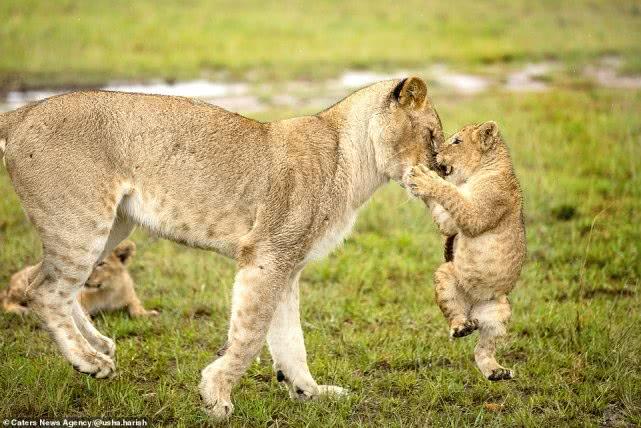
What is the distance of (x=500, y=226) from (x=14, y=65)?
11.1 metres

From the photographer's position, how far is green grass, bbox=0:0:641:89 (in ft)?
48.2

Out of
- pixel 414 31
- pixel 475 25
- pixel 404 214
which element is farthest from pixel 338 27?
pixel 404 214

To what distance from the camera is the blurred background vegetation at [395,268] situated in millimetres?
4977

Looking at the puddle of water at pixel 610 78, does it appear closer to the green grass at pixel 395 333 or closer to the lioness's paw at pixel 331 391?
the green grass at pixel 395 333

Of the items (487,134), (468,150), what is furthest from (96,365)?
(487,134)

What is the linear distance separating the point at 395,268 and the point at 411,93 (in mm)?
2525

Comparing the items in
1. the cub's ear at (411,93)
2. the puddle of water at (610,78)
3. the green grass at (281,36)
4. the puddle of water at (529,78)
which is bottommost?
the green grass at (281,36)

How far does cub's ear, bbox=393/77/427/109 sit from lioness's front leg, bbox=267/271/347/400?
3.68 ft

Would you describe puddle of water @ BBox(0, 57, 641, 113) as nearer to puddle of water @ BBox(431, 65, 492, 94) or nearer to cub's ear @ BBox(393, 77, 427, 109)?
puddle of water @ BBox(431, 65, 492, 94)

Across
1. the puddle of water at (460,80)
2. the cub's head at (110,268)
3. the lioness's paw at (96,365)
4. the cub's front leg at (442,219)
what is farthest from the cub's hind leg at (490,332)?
the puddle of water at (460,80)

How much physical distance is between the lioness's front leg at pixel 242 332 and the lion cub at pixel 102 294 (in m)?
1.87

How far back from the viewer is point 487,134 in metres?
5.17

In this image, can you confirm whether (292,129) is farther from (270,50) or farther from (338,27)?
(338,27)

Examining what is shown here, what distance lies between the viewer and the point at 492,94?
13.3m
